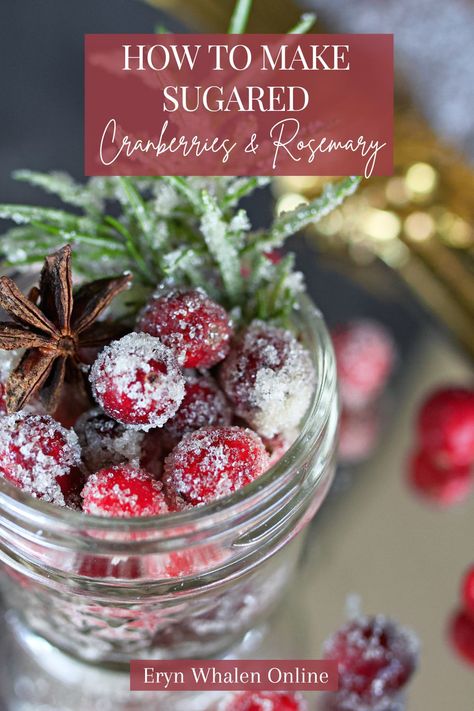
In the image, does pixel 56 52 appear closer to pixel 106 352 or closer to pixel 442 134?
pixel 442 134

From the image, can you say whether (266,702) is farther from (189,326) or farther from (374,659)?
(189,326)

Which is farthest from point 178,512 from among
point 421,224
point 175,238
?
point 421,224

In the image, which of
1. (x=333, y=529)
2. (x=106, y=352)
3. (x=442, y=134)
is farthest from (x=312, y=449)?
(x=442, y=134)

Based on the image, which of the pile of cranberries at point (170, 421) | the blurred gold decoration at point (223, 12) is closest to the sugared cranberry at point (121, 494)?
the pile of cranberries at point (170, 421)

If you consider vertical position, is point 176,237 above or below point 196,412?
above

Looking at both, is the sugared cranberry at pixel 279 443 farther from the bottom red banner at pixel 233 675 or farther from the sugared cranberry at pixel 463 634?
the sugared cranberry at pixel 463 634
